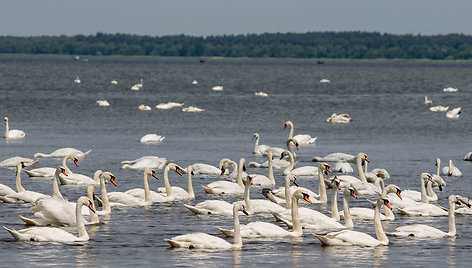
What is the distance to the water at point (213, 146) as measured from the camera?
17.7 m

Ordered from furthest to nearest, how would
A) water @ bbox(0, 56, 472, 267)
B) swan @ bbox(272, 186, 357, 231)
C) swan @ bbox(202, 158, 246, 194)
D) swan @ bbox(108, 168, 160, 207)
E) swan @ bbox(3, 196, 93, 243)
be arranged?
swan @ bbox(202, 158, 246, 194) → swan @ bbox(108, 168, 160, 207) → swan @ bbox(272, 186, 357, 231) → swan @ bbox(3, 196, 93, 243) → water @ bbox(0, 56, 472, 267)

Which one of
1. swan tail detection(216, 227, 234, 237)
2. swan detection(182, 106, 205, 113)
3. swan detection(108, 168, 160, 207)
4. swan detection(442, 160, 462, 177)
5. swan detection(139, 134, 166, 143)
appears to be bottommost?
swan tail detection(216, 227, 234, 237)

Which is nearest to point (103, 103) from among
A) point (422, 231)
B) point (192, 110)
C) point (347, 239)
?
point (192, 110)

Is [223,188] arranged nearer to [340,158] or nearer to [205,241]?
[205,241]

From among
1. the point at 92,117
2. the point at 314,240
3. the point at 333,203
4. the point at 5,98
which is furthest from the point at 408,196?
the point at 5,98

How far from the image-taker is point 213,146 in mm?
39562

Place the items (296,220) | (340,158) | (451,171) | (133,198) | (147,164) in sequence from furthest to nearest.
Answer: (340,158) < (147,164) < (451,171) < (133,198) < (296,220)

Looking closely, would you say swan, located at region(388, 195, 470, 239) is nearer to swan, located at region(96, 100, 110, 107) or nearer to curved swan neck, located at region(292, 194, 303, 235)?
curved swan neck, located at region(292, 194, 303, 235)

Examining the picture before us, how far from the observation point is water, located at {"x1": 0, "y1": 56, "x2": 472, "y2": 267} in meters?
17.7

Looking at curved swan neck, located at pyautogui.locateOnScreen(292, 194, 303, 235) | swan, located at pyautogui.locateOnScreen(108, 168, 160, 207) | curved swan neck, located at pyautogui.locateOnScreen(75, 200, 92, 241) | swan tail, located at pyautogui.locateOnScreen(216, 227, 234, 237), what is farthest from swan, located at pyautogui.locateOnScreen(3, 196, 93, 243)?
swan, located at pyautogui.locateOnScreen(108, 168, 160, 207)

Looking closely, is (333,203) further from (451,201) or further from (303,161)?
(303,161)

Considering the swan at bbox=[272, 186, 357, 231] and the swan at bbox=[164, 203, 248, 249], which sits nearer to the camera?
A: the swan at bbox=[164, 203, 248, 249]

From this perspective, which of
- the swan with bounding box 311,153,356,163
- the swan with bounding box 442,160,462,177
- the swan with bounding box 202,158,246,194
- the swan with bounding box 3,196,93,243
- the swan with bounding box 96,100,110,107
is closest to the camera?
the swan with bounding box 3,196,93,243

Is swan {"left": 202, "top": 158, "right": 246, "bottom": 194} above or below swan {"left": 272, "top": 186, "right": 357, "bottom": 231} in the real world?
above
